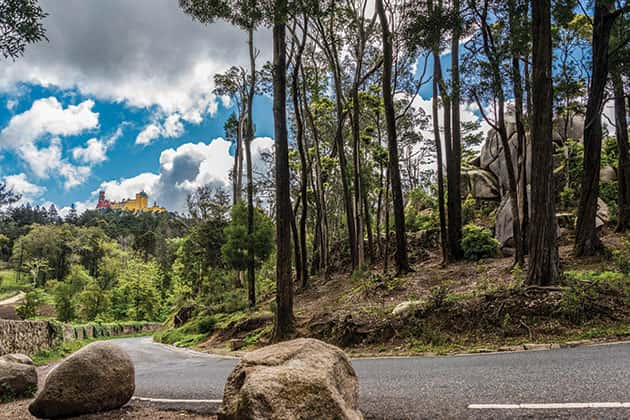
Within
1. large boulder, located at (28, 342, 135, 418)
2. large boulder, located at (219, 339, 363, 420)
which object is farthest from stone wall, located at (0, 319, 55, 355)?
large boulder, located at (219, 339, 363, 420)

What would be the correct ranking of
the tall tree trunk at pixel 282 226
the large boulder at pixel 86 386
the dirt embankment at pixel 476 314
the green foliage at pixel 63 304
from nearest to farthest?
the large boulder at pixel 86 386 → the dirt embankment at pixel 476 314 → the tall tree trunk at pixel 282 226 → the green foliage at pixel 63 304

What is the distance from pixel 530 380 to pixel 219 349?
1213 centimetres

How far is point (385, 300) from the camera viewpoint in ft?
43.3

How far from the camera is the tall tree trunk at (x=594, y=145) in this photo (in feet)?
42.5

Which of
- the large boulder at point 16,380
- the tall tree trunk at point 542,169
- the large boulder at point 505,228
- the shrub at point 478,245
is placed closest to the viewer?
the large boulder at point 16,380

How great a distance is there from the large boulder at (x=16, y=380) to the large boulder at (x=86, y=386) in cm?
284

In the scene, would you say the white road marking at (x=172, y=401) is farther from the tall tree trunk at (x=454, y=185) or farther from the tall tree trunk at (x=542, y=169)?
the tall tree trunk at (x=454, y=185)

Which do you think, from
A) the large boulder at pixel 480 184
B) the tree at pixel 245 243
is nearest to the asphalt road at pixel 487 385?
the tree at pixel 245 243

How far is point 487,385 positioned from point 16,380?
8.36 metres

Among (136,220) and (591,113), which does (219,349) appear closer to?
(591,113)

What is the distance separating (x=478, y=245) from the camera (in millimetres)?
16547

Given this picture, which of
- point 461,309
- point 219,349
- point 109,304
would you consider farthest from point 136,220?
point 461,309

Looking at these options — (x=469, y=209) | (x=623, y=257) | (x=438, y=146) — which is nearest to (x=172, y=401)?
(x=623, y=257)

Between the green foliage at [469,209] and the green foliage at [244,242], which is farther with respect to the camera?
the green foliage at [469,209]
